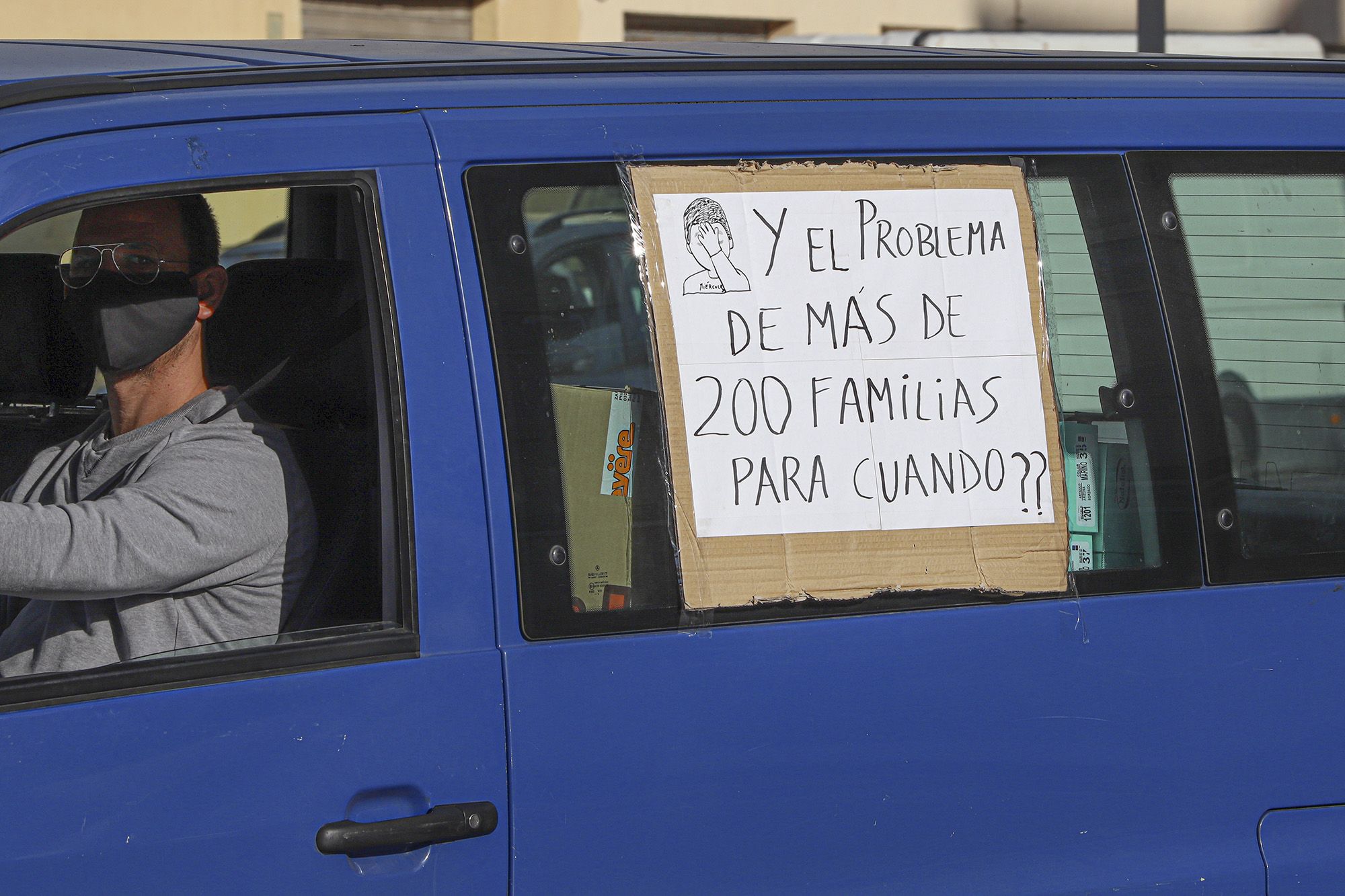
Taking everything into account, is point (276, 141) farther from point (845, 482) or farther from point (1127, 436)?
point (1127, 436)

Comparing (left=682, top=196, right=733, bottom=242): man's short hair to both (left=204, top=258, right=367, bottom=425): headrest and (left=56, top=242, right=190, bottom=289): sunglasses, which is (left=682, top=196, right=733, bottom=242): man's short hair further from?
(left=56, top=242, right=190, bottom=289): sunglasses

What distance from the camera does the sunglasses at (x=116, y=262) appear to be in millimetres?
1984

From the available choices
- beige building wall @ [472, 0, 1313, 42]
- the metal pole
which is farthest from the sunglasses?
beige building wall @ [472, 0, 1313, 42]

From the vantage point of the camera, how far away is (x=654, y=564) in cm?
189

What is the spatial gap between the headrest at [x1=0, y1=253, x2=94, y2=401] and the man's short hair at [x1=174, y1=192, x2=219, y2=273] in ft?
1.99

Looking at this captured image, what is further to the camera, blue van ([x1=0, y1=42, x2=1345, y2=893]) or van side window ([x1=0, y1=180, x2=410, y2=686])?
van side window ([x1=0, y1=180, x2=410, y2=686])

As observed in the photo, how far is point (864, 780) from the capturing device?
189 centimetres

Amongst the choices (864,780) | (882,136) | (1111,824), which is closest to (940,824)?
(864,780)

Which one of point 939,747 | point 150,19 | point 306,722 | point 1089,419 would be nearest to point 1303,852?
point 939,747

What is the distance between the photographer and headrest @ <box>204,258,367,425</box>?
2207 millimetres

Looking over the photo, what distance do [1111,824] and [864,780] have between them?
14.6 inches

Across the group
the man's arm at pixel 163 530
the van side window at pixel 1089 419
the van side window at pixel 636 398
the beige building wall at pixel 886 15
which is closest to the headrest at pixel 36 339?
the man's arm at pixel 163 530

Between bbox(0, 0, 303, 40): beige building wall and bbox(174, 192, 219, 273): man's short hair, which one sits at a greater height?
bbox(0, 0, 303, 40): beige building wall

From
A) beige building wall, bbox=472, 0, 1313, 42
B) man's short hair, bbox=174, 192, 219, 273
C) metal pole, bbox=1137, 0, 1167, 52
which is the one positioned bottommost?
man's short hair, bbox=174, 192, 219, 273
